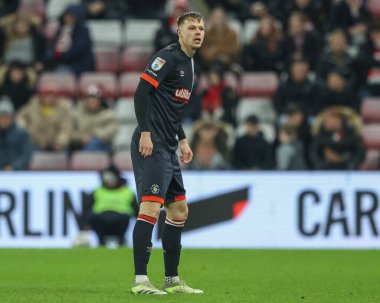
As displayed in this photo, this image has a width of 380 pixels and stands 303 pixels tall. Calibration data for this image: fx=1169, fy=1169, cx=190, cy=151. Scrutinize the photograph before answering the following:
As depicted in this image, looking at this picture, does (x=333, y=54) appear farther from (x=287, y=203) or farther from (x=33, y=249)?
(x=33, y=249)

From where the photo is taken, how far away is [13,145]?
17672 millimetres

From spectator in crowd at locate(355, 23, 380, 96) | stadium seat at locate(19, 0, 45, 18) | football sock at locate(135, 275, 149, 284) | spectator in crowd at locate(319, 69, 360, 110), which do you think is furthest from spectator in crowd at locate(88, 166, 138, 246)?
football sock at locate(135, 275, 149, 284)

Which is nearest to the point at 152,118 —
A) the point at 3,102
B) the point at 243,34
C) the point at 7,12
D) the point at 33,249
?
the point at 33,249

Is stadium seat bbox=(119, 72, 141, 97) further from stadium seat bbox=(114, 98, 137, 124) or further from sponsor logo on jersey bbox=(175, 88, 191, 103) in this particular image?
sponsor logo on jersey bbox=(175, 88, 191, 103)

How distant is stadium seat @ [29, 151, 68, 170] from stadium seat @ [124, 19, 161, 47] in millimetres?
3691

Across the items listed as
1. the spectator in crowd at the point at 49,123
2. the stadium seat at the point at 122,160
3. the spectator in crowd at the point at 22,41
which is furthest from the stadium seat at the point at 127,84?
the stadium seat at the point at 122,160

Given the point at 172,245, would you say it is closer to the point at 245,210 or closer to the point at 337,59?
the point at 245,210

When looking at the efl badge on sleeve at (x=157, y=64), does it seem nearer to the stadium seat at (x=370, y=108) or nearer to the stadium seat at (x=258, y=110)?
the stadium seat at (x=258, y=110)

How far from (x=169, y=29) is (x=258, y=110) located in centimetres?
228

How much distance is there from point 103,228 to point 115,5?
682cm

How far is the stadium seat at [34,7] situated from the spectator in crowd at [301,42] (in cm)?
495

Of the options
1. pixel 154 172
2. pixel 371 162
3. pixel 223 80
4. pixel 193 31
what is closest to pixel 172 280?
pixel 154 172

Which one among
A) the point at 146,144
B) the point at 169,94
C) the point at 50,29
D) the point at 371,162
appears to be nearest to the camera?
the point at 146,144

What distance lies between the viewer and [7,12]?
22.5m
